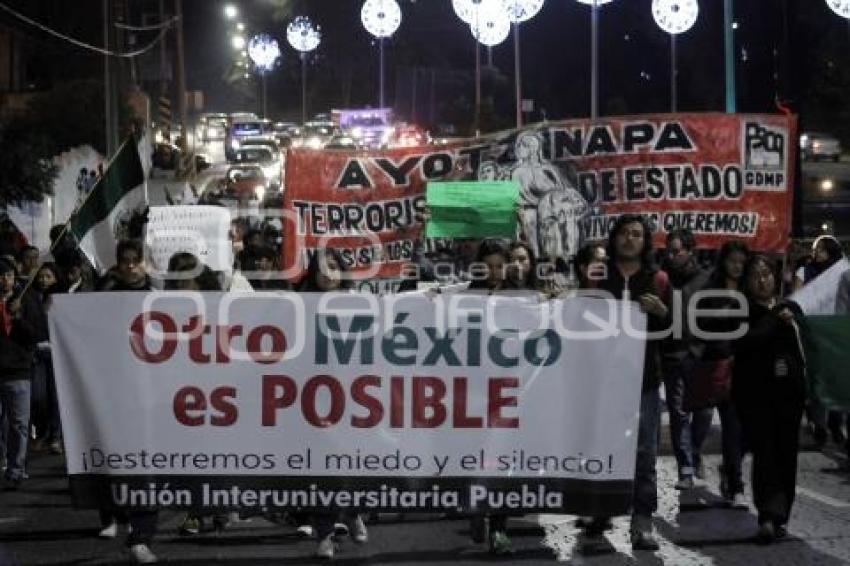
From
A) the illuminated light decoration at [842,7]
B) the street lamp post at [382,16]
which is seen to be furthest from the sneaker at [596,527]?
the street lamp post at [382,16]

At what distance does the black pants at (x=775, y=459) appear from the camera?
8180mm

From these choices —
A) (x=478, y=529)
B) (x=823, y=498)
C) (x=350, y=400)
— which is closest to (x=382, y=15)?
(x=823, y=498)

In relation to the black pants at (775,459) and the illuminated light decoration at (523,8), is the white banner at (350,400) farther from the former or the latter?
the illuminated light decoration at (523,8)

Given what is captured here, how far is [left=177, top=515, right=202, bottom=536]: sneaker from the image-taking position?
8.71 meters

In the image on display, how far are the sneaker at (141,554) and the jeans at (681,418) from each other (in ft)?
12.7

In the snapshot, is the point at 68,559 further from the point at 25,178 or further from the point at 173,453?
the point at 25,178

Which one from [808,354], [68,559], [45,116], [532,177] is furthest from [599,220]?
[45,116]

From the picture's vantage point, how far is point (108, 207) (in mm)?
10125

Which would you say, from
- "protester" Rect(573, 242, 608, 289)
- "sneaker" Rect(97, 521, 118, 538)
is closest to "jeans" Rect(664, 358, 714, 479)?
"protester" Rect(573, 242, 608, 289)

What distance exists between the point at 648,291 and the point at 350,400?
187 cm

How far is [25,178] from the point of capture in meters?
21.2

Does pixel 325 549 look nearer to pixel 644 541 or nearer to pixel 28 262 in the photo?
pixel 644 541

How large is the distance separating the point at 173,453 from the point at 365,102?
237 ft

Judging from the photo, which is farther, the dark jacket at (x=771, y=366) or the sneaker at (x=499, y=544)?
the dark jacket at (x=771, y=366)
